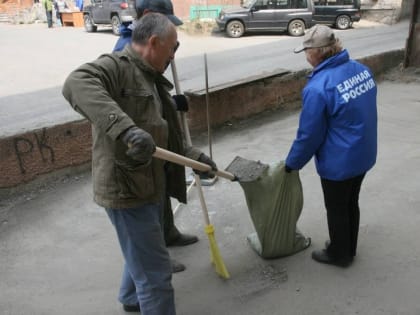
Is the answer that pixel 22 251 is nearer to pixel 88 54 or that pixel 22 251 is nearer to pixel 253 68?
pixel 253 68

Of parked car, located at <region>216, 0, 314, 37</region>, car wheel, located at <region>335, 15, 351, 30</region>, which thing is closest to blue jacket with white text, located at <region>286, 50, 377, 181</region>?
parked car, located at <region>216, 0, 314, 37</region>

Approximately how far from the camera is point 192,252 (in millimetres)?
3236

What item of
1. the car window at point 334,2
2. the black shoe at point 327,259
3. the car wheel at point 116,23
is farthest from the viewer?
the car wheel at point 116,23

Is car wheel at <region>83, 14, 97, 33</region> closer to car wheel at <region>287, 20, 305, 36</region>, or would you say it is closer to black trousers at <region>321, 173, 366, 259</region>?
car wheel at <region>287, 20, 305, 36</region>

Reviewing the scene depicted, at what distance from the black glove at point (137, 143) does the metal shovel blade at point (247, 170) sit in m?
1.15

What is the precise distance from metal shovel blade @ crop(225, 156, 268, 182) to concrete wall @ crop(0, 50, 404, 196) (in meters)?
2.00

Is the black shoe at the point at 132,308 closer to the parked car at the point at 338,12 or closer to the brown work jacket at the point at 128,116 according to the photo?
the brown work jacket at the point at 128,116

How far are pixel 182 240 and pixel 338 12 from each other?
1641 cm

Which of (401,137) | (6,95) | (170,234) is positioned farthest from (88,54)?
(170,234)

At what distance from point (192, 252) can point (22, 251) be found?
1.29 m

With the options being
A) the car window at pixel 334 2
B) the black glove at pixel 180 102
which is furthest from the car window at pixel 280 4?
the black glove at pixel 180 102

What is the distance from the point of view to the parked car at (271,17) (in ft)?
52.7

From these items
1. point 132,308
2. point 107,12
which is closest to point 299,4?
point 107,12

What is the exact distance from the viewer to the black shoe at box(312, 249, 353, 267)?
9.63ft
